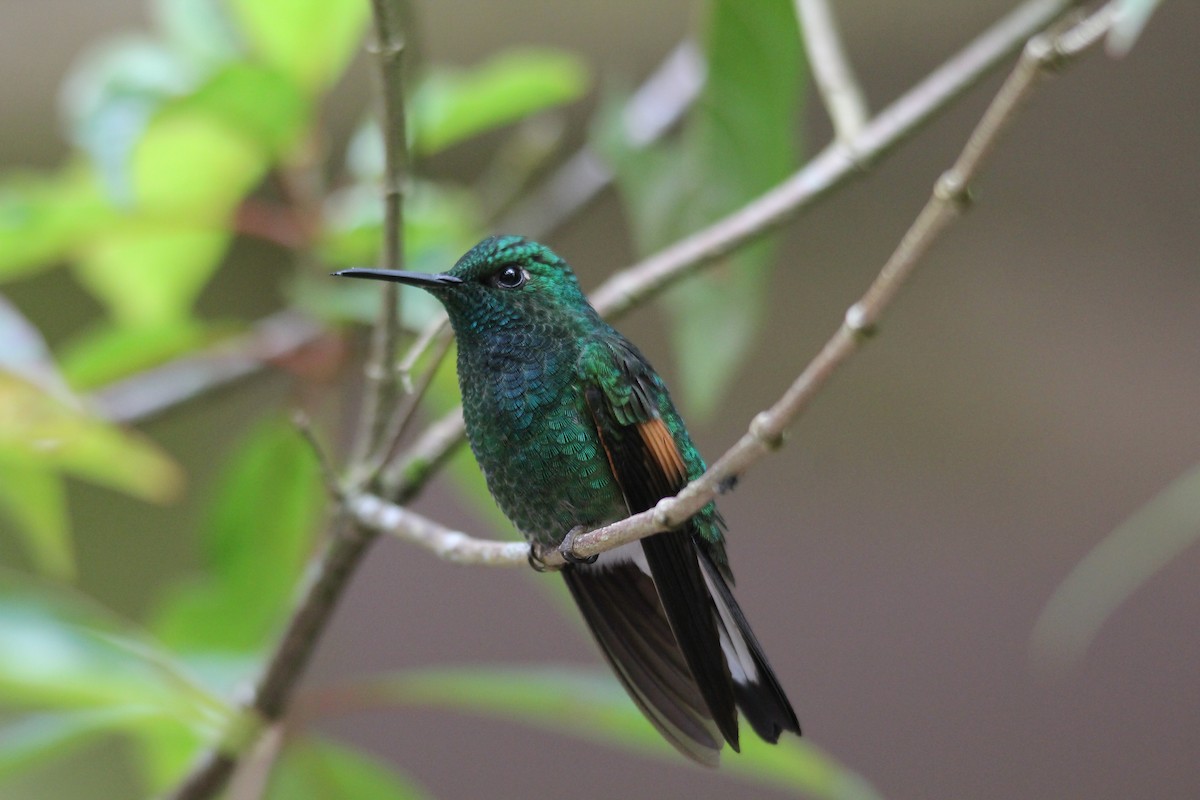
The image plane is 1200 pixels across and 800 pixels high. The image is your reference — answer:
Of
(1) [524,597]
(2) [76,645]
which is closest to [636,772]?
(1) [524,597]

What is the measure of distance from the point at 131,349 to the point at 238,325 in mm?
150

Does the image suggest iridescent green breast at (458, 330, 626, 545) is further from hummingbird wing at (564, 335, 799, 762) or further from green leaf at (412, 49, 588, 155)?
green leaf at (412, 49, 588, 155)

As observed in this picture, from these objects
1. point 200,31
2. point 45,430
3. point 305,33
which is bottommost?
point 45,430

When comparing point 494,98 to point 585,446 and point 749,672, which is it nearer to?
point 585,446

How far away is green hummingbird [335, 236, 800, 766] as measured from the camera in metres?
0.74

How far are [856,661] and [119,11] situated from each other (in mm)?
2178

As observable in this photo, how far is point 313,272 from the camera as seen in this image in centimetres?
157

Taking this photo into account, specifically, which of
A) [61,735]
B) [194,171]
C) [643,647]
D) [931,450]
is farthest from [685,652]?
[931,450]

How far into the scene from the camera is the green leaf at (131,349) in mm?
1385

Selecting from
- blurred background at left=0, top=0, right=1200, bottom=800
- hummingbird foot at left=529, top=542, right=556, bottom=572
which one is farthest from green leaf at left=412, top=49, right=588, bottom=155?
blurred background at left=0, top=0, right=1200, bottom=800

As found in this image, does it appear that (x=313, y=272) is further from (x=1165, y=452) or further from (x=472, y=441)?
(x=1165, y=452)

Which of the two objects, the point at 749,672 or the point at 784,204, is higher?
the point at 784,204

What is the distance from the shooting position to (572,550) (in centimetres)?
74

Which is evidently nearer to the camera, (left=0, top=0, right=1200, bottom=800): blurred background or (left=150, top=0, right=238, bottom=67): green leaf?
(left=150, top=0, right=238, bottom=67): green leaf
